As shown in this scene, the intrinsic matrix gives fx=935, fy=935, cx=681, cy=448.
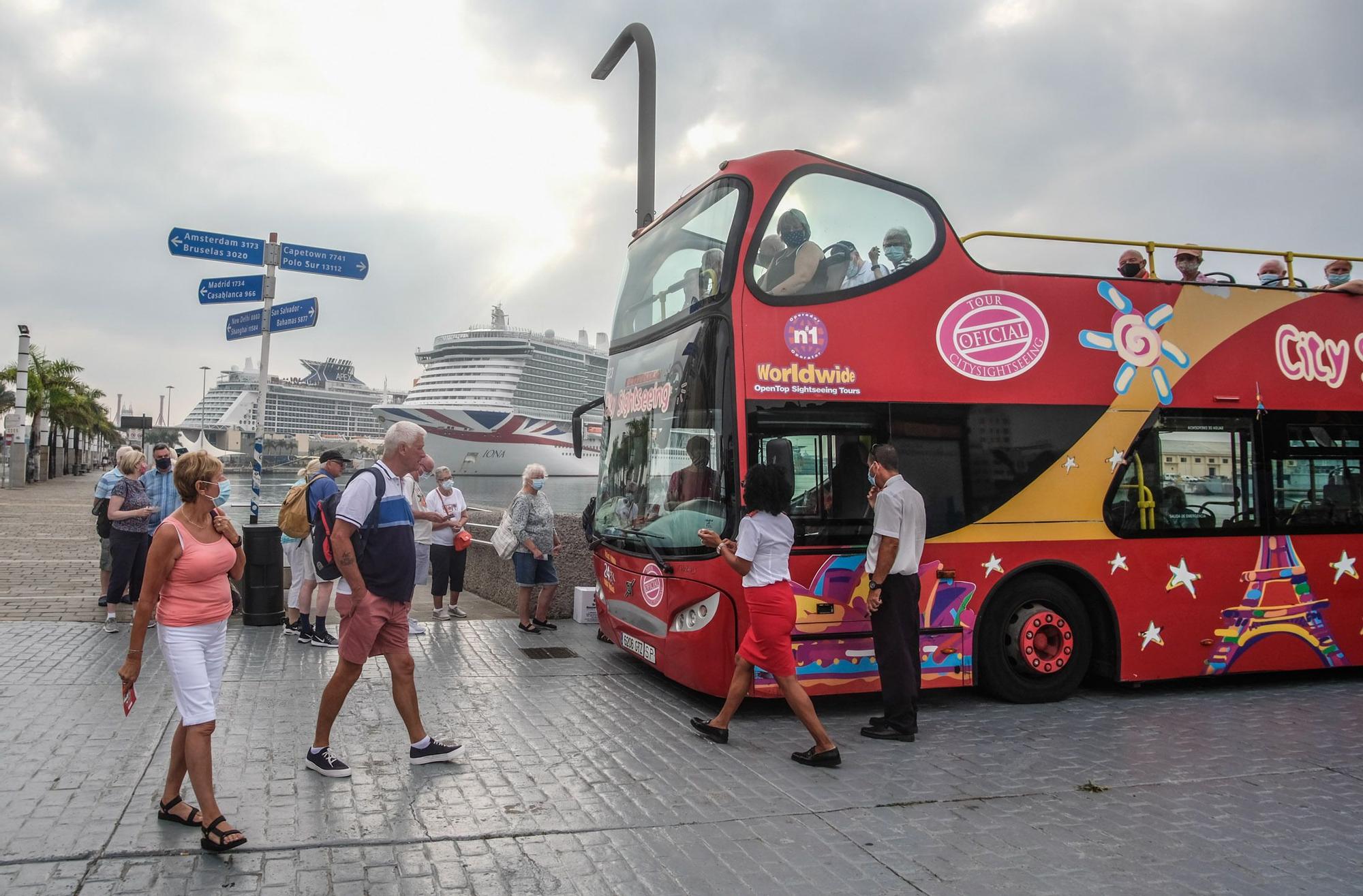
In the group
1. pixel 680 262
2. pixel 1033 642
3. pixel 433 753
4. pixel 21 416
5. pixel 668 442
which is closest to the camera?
pixel 433 753

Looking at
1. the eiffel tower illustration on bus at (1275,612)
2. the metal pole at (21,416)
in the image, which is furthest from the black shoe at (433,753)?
the metal pole at (21,416)

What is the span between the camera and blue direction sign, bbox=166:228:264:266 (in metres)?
9.93

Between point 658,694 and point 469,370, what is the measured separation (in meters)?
64.3

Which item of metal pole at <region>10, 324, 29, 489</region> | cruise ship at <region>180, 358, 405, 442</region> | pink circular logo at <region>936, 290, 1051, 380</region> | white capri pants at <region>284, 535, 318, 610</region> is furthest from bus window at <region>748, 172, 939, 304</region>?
cruise ship at <region>180, 358, 405, 442</region>

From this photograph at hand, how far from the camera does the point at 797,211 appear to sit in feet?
20.8

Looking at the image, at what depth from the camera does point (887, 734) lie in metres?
5.72

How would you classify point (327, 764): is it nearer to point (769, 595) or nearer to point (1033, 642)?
point (769, 595)

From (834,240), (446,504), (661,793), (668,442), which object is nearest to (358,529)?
(661,793)

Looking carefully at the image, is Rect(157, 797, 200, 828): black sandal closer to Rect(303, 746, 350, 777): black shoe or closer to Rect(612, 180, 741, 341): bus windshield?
Rect(303, 746, 350, 777): black shoe

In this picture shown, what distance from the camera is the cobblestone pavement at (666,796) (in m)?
3.65

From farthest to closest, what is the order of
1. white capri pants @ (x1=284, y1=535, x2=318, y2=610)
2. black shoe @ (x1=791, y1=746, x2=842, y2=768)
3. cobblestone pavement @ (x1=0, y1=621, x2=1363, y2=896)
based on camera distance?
1. white capri pants @ (x1=284, y1=535, x2=318, y2=610)
2. black shoe @ (x1=791, y1=746, x2=842, y2=768)
3. cobblestone pavement @ (x1=0, y1=621, x2=1363, y2=896)

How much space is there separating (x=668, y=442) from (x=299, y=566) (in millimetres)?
4090

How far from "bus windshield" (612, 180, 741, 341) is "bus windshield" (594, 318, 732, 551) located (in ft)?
0.79

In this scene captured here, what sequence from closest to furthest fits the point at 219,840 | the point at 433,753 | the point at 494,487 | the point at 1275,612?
the point at 219,840
the point at 433,753
the point at 1275,612
the point at 494,487
